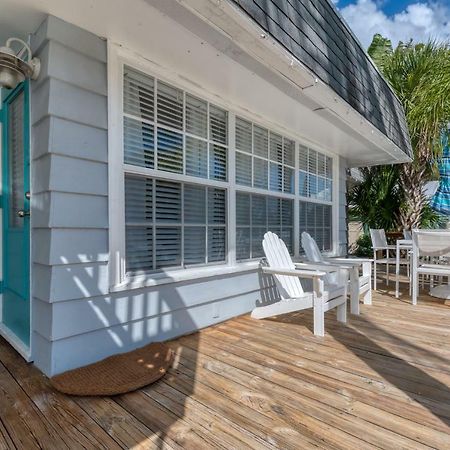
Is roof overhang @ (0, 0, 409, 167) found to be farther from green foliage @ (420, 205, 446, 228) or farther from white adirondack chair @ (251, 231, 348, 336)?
green foliage @ (420, 205, 446, 228)

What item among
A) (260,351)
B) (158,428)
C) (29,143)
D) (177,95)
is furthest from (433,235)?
(29,143)

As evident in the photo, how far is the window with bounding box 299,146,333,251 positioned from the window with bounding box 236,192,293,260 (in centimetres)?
36

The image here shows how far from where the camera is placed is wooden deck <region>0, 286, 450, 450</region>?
127cm

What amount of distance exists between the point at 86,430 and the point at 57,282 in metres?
0.81

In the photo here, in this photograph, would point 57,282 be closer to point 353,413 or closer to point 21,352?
point 21,352

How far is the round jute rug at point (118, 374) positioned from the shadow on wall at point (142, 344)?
0.14 feet

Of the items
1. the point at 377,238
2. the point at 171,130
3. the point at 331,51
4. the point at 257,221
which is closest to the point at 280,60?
the point at 171,130

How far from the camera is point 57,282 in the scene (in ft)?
5.85

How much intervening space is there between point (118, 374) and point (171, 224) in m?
1.11

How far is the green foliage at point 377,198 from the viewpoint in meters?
6.39

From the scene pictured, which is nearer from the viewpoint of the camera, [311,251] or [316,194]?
[311,251]

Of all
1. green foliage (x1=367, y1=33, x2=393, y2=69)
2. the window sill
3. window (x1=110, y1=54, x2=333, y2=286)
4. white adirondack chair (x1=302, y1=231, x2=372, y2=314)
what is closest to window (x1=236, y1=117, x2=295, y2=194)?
window (x1=110, y1=54, x2=333, y2=286)

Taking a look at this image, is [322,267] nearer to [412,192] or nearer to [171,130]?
[171,130]

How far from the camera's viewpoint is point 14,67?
5.66 feet
